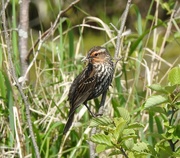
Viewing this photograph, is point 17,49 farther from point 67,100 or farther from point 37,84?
point 67,100

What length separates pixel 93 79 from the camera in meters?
4.38

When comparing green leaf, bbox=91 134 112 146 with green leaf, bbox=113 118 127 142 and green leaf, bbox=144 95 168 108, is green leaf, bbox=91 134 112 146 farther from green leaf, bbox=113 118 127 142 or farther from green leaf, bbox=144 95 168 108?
green leaf, bbox=144 95 168 108

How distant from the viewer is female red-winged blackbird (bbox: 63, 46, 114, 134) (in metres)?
4.21

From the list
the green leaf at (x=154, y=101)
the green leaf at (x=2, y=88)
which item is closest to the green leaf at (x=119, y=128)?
the green leaf at (x=154, y=101)

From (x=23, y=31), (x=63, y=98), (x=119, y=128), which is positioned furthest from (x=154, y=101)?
(x=23, y=31)

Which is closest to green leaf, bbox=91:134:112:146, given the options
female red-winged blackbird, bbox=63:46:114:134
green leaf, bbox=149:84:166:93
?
green leaf, bbox=149:84:166:93

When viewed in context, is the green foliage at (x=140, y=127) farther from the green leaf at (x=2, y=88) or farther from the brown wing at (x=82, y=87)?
the green leaf at (x=2, y=88)

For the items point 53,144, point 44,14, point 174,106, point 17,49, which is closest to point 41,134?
point 53,144

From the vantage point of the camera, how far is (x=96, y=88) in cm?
426

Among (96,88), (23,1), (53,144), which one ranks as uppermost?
(23,1)

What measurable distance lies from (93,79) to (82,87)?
0.11m

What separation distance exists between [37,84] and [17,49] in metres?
0.29

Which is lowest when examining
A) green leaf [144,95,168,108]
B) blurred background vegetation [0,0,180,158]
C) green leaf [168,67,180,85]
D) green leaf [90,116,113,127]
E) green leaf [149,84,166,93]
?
blurred background vegetation [0,0,180,158]

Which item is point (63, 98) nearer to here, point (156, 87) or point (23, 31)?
point (23, 31)
